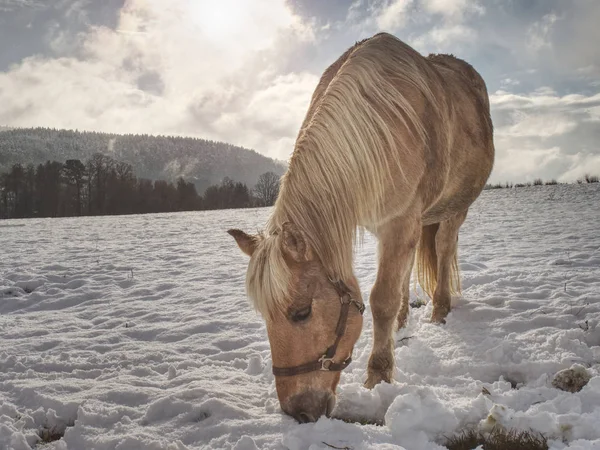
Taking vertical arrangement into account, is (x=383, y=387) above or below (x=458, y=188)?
below

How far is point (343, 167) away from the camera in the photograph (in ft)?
8.45

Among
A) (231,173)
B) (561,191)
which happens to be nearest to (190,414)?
(561,191)

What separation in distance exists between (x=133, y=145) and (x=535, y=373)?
177 meters

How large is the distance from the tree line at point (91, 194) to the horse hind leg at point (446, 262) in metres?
46.8

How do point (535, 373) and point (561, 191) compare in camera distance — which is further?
point (561, 191)

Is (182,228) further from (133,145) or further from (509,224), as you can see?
(133,145)

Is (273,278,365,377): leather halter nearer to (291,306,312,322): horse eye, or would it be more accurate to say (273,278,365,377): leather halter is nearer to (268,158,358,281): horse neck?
(268,158,358,281): horse neck

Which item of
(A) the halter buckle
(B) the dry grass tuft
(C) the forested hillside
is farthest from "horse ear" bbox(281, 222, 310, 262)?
(C) the forested hillside

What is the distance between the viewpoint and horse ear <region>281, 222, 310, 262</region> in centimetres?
219

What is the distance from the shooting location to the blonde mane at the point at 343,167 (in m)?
2.33

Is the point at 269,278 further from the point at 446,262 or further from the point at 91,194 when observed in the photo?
the point at 91,194

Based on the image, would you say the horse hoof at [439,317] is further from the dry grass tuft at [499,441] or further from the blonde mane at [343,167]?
the dry grass tuft at [499,441]

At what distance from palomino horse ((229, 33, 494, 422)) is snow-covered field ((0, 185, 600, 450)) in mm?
337

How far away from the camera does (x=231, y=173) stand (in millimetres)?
169625
